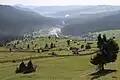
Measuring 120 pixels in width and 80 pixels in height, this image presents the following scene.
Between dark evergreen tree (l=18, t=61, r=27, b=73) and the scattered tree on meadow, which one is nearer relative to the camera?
the scattered tree on meadow

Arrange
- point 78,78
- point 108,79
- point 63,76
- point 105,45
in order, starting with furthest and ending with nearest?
point 105,45 < point 63,76 < point 78,78 < point 108,79

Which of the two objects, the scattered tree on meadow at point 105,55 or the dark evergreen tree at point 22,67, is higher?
the scattered tree on meadow at point 105,55

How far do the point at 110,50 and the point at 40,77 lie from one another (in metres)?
23.4

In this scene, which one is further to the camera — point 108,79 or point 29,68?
point 29,68

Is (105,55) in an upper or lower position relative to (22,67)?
upper

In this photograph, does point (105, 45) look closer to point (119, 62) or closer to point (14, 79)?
point (119, 62)

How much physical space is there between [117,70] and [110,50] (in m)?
10.9

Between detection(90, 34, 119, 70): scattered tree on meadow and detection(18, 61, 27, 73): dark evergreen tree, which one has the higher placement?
detection(90, 34, 119, 70): scattered tree on meadow

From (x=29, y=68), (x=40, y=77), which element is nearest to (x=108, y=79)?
(x=40, y=77)

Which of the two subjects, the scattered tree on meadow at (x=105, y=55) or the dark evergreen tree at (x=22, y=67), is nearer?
the scattered tree on meadow at (x=105, y=55)

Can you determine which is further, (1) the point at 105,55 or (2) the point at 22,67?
(2) the point at 22,67

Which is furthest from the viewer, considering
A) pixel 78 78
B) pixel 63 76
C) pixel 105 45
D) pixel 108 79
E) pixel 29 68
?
pixel 29 68

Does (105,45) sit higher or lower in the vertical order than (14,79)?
higher

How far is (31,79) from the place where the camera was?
93.7m
